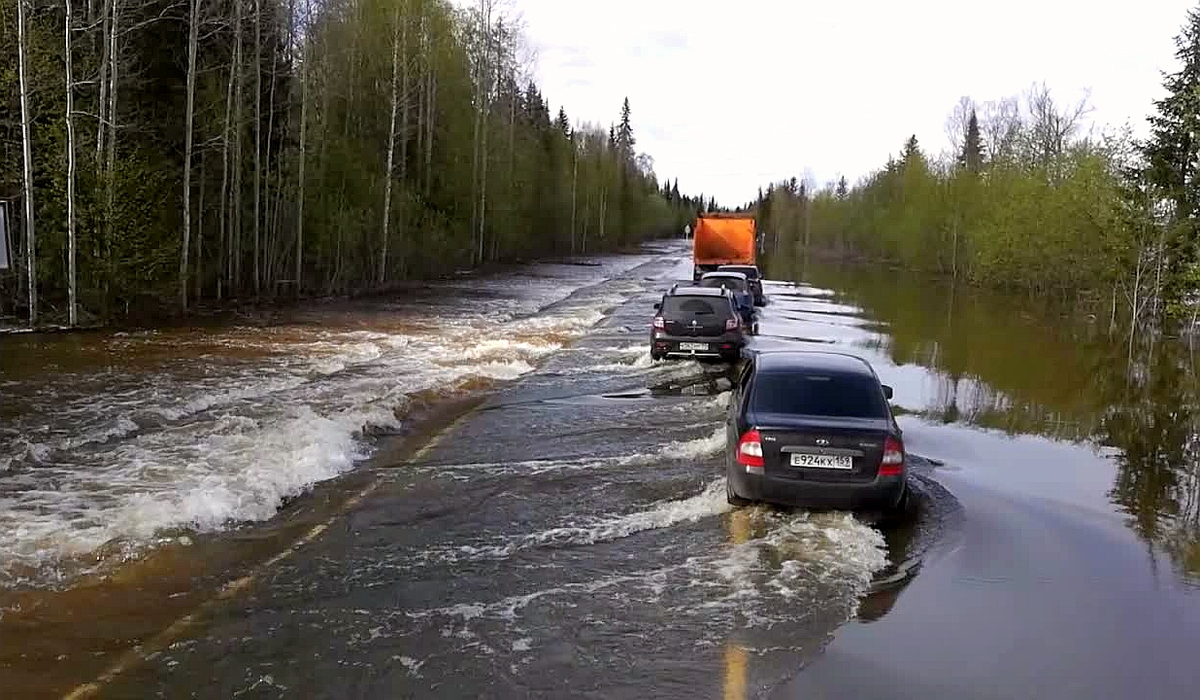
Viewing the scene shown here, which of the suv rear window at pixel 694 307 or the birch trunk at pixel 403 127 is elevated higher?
the birch trunk at pixel 403 127

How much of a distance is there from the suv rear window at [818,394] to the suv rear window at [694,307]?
976 cm

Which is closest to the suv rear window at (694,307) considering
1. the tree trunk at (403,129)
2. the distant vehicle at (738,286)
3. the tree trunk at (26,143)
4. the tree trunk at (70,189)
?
the distant vehicle at (738,286)

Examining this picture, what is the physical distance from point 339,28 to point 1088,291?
32887 mm

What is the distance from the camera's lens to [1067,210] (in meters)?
37.2

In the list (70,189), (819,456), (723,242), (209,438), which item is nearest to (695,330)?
(209,438)

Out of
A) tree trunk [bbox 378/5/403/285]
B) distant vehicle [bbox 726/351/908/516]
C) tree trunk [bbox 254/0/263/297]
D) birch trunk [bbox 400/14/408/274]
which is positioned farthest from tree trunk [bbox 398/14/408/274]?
distant vehicle [bbox 726/351/908/516]

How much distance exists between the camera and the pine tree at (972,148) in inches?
2729

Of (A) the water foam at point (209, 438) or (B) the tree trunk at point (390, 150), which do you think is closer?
(A) the water foam at point (209, 438)

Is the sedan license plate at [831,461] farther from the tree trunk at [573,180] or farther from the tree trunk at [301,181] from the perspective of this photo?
the tree trunk at [573,180]

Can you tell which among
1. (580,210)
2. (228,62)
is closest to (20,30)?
(228,62)

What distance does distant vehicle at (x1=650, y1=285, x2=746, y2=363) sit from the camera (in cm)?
1917

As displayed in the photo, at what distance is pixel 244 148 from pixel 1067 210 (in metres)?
30.7

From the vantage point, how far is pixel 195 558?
749 cm

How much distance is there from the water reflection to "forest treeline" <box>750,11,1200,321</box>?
1.95 m
